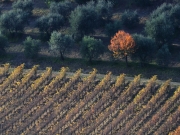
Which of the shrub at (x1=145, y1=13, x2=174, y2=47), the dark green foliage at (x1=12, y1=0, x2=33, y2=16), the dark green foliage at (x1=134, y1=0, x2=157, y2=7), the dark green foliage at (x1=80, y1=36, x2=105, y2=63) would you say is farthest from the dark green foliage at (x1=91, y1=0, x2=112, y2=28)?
the dark green foliage at (x1=12, y1=0, x2=33, y2=16)

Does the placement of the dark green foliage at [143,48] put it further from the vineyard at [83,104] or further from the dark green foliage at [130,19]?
the dark green foliage at [130,19]

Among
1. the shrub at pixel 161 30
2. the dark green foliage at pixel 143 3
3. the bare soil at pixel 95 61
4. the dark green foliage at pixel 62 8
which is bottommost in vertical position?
the bare soil at pixel 95 61

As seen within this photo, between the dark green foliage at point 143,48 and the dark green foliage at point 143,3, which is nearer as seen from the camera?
the dark green foliage at point 143,48

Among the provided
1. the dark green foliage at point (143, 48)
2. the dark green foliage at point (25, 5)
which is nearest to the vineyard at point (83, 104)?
the dark green foliage at point (143, 48)

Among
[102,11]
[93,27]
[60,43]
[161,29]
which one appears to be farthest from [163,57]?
[102,11]

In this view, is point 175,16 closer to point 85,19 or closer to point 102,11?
point 102,11

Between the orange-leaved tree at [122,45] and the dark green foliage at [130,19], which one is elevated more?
the dark green foliage at [130,19]
